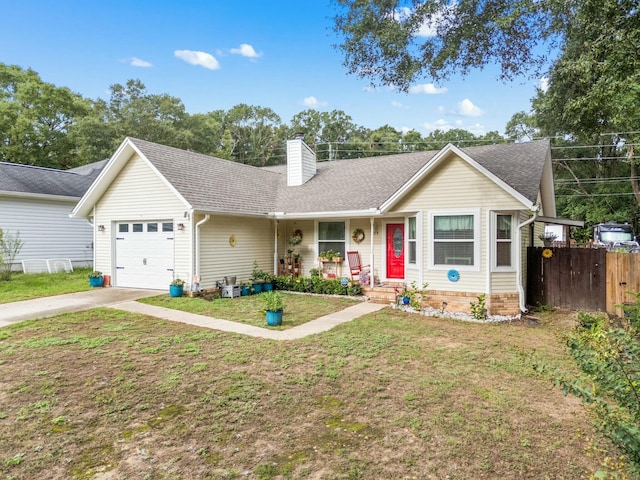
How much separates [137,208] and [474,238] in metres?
A: 9.89

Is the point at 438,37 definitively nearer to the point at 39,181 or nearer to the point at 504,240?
the point at 504,240

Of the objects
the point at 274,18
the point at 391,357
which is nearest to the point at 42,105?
the point at 274,18

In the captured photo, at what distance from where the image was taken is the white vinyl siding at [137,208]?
11086 millimetres

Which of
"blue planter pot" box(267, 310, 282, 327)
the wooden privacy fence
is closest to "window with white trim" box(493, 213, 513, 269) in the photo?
the wooden privacy fence

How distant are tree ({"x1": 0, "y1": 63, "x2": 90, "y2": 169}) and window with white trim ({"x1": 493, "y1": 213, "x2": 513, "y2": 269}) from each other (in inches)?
1227

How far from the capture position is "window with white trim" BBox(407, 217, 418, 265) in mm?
10330

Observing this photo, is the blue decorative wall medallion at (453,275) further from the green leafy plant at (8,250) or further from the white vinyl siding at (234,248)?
the green leafy plant at (8,250)

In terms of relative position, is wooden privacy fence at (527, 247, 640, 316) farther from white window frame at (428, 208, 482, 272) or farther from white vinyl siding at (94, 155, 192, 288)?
white vinyl siding at (94, 155, 192, 288)

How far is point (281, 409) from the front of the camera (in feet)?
13.5

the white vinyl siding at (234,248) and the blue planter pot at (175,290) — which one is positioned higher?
the white vinyl siding at (234,248)

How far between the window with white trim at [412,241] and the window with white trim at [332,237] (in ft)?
8.71

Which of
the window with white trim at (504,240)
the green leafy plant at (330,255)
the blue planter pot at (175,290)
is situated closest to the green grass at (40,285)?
the blue planter pot at (175,290)

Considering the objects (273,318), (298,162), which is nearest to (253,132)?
(298,162)

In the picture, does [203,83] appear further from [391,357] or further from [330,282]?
[391,357]
